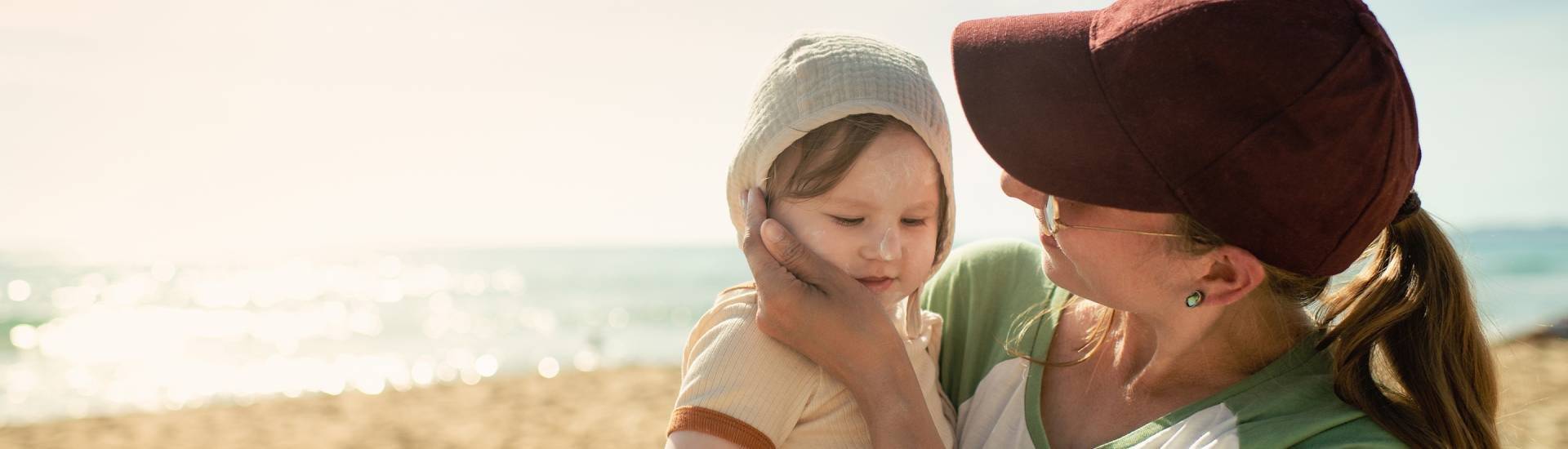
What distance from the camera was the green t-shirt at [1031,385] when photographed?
1.76 meters

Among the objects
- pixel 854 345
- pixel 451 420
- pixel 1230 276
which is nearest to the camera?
pixel 1230 276

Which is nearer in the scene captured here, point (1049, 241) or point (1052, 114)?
point (1052, 114)

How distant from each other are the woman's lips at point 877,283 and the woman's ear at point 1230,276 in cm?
66

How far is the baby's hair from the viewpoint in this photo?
2.17m

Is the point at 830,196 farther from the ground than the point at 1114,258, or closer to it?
farther from the ground

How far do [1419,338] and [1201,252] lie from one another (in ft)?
1.63

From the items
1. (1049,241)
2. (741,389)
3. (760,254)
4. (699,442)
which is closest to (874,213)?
(760,254)

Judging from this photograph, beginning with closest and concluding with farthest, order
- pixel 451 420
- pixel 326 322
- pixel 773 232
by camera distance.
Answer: pixel 773 232, pixel 451 420, pixel 326 322

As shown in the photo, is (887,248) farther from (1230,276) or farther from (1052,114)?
(1230,276)

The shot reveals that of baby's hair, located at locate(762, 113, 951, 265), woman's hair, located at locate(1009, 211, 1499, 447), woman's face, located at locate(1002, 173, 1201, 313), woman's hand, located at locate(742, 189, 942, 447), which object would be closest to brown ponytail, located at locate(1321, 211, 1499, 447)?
woman's hair, located at locate(1009, 211, 1499, 447)

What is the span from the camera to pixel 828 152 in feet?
7.17

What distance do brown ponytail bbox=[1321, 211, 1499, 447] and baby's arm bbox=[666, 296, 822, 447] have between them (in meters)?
1.05

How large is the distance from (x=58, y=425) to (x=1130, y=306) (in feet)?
32.2

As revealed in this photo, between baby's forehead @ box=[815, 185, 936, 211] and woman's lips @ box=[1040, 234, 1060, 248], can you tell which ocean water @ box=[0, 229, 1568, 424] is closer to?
woman's lips @ box=[1040, 234, 1060, 248]
